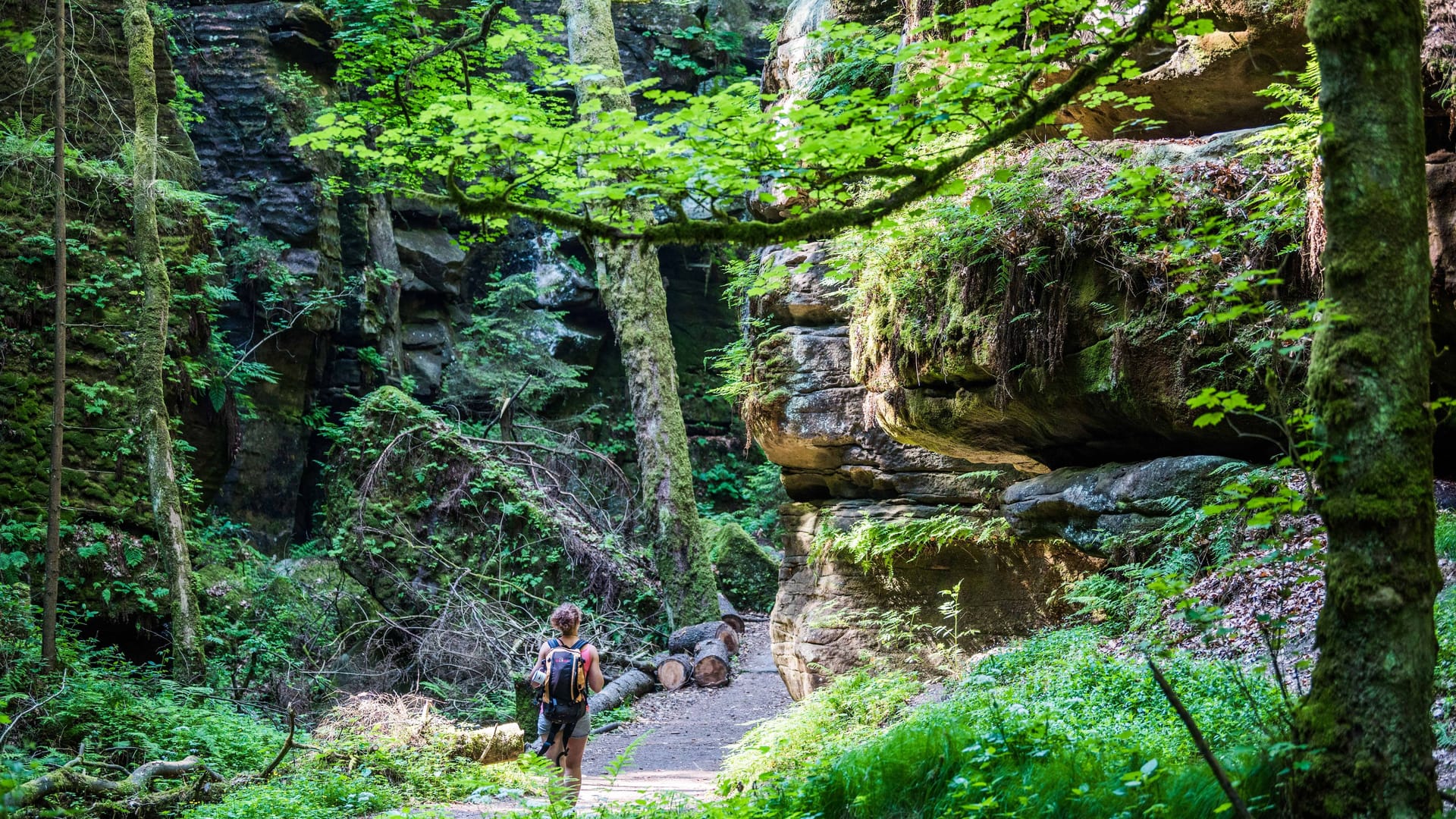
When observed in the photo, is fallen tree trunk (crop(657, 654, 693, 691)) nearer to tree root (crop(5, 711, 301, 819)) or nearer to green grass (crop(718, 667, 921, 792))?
green grass (crop(718, 667, 921, 792))

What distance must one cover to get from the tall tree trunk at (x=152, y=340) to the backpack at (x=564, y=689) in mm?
6007

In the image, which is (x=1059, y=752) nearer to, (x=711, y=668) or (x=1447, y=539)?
(x=1447, y=539)

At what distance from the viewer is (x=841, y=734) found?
22.2 ft

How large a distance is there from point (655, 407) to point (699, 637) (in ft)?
11.2

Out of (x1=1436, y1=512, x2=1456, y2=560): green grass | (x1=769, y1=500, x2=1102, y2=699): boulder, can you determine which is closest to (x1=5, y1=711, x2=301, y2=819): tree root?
(x1=769, y1=500, x2=1102, y2=699): boulder

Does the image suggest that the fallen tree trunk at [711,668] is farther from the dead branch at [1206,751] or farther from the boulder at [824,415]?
the dead branch at [1206,751]

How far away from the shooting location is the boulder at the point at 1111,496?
6324 millimetres

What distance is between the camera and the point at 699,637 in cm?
1310

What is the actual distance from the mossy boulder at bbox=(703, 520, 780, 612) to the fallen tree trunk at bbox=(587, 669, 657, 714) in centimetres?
480

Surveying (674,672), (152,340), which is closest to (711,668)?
(674,672)

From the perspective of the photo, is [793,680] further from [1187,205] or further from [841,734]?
[1187,205]

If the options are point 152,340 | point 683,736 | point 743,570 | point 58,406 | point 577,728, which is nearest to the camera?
point 577,728

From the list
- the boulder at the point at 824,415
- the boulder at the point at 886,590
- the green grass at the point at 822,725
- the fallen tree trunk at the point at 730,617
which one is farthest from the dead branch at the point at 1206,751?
the fallen tree trunk at the point at 730,617

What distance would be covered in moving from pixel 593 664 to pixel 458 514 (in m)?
8.24
